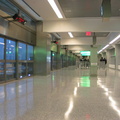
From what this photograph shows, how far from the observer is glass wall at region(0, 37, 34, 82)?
359 inches

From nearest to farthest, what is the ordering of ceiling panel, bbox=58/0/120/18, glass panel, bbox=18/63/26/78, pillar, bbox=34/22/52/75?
ceiling panel, bbox=58/0/120/18
glass panel, bbox=18/63/26/78
pillar, bbox=34/22/52/75

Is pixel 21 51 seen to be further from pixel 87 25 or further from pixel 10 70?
pixel 87 25

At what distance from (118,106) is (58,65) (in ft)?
65.6

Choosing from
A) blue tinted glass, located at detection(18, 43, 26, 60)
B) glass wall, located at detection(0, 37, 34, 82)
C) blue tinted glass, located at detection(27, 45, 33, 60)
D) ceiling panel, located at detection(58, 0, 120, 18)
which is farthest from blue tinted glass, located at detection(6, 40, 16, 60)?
ceiling panel, located at detection(58, 0, 120, 18)

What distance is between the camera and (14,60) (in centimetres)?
1037

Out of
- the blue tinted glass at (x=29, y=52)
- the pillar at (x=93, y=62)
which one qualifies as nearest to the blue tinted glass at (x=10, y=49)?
the blue tinted glass at (x=29, y=52)

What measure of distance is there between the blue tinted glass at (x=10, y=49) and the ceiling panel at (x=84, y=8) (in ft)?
11.9

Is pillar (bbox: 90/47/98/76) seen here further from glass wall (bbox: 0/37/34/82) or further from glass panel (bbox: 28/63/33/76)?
glass wall (bbox: 0/37/34/82)

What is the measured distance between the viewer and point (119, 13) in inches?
407

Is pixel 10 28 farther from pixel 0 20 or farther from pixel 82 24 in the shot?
pixel 82 24

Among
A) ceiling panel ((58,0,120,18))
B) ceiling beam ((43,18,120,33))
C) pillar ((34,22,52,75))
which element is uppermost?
ceiling panel ((58,0,120,18))

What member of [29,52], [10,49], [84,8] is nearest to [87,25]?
[84,8]

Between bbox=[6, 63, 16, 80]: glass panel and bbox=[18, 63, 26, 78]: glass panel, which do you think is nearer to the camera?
bbox=[6, 63, 16, 80]: glass panel

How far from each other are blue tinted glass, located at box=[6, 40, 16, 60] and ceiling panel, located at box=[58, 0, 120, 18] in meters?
3.63
